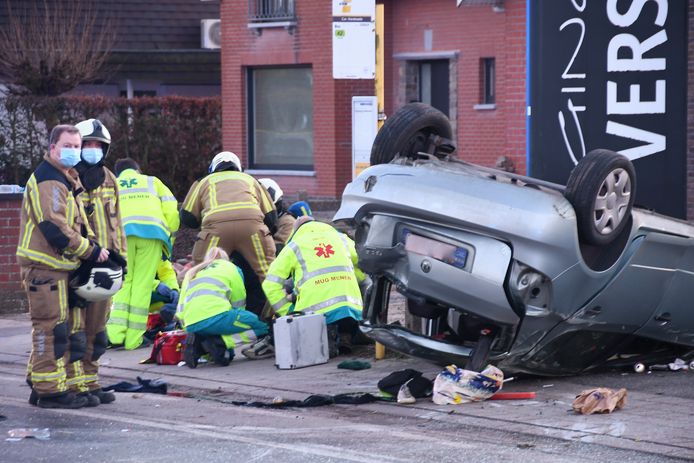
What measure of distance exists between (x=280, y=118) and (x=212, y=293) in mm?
16310

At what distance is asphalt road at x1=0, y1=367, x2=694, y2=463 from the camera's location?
6.66 metres

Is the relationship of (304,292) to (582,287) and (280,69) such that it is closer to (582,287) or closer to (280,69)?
(582,287)

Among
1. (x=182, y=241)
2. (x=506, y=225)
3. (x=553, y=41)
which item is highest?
(x=553, y=41)

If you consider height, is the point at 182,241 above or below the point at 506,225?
below

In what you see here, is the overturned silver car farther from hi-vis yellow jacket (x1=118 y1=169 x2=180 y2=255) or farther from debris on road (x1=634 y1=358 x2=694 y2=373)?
hi-vis yellow jacket (x1=118 y1=169 x2=180 y2=255)

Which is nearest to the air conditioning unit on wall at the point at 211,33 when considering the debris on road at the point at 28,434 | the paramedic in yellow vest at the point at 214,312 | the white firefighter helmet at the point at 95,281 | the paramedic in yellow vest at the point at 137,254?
the paramedic in yellow vest at the point at 137,254

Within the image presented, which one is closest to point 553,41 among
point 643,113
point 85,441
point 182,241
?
point 643,113

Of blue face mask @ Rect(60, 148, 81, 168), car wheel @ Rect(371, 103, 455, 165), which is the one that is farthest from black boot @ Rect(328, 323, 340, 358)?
blue face mask @ Rect(60, 148, 81, 168)

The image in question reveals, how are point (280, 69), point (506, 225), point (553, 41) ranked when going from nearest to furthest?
point (506, 225), point (553, 41), point (280, 69)

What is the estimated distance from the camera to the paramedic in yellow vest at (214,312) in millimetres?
9484

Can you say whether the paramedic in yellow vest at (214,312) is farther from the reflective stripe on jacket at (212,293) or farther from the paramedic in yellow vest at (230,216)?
the paramedic in yellow vest at (230,216)

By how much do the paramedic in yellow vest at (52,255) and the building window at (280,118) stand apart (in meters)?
16.8

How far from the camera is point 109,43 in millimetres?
26828

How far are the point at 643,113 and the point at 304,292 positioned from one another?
10.00ft
